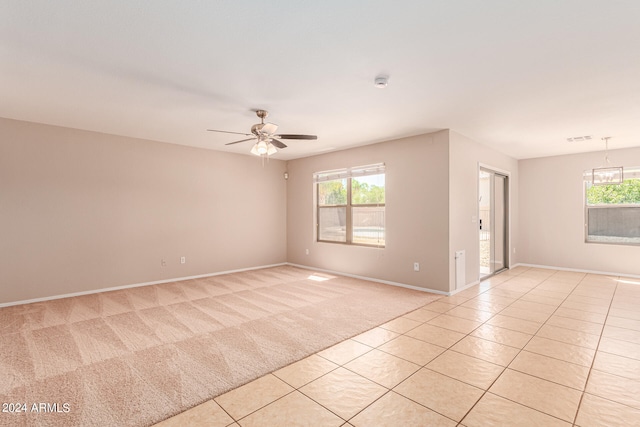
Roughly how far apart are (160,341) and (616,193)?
779 centimetres

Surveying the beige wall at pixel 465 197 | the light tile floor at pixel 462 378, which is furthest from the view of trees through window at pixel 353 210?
the light tile floor at pixel 462 378

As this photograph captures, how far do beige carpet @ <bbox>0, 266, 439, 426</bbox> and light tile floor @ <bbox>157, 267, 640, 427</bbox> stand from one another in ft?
0.90

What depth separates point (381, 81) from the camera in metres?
2.71

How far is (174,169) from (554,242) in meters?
7.67

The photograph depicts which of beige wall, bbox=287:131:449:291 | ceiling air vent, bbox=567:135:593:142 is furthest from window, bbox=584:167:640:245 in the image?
beige wall, bbox=287:131:449:291

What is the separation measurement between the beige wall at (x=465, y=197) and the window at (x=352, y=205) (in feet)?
3.83

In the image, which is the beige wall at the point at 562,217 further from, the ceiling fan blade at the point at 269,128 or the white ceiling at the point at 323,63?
the ceiling fan blade at the point at 269,128

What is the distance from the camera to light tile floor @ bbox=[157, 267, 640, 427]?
1850 mm

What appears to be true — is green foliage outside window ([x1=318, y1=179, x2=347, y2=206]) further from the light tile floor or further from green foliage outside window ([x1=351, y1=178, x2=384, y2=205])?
the light tile floor

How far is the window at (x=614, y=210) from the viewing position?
217 inches

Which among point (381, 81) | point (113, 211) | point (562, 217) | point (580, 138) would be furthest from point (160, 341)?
point (562, 217)

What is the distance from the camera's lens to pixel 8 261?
3963 mm

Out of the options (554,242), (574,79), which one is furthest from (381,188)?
(554,242)

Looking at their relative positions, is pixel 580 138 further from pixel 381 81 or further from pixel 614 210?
pixel 381 81
